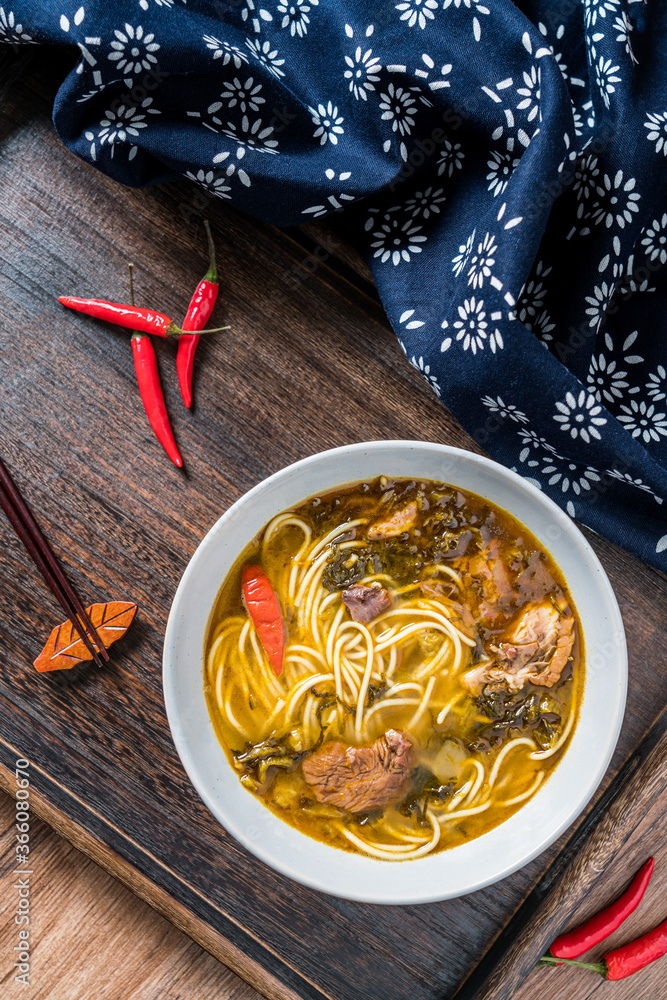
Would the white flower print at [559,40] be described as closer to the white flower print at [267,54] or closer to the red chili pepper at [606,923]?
the white flower print at [267,54]

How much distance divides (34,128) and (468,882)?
10.8 ft

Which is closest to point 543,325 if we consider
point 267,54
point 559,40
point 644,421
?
point 644,421

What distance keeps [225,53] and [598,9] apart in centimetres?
129

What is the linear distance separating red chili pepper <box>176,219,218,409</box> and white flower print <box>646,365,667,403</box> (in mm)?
1708

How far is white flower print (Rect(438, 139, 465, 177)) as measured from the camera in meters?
2.40

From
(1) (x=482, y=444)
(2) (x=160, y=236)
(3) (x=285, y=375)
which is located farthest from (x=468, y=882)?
(2) (x=160, y=236)

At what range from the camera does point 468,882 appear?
2.41m

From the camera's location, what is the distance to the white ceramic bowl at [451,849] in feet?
7.50

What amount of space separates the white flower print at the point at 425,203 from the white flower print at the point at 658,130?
728 millimetres

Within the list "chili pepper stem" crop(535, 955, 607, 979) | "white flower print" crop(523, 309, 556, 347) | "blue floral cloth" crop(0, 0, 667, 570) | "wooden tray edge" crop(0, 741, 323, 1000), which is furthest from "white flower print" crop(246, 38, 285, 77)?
"chili pepper stem" crop(535, 955, 607, 979)

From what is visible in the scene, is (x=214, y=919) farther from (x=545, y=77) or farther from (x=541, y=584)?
(x=545, y=77)

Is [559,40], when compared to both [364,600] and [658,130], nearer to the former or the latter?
[658,130]

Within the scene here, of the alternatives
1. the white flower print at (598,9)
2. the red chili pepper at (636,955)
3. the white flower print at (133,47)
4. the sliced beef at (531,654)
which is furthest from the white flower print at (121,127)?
the red chili pepper at (636,955)

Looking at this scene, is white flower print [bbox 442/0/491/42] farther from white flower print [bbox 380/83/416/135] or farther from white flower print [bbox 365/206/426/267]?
white flower print [bbox 365/206/426/267]
